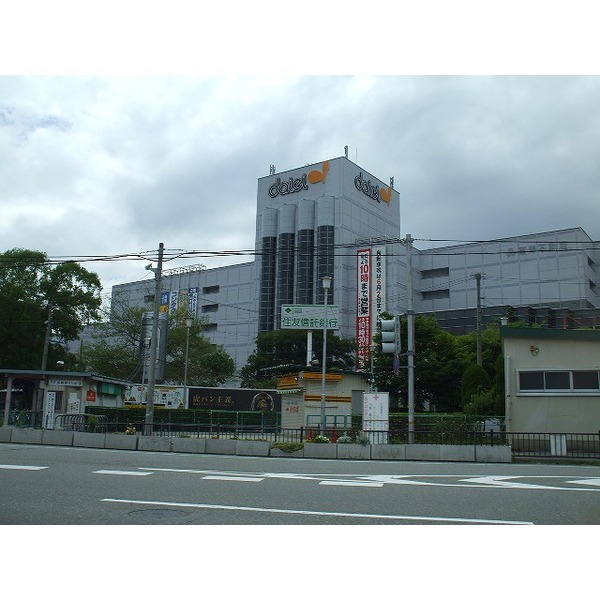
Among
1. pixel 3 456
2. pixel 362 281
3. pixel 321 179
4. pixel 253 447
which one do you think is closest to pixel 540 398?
pixel 253 447

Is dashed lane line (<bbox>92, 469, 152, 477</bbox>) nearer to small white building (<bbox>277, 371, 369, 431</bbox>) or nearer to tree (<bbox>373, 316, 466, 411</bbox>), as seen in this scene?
small white building (<bbox>277, 371, 369, 431</bbox>)

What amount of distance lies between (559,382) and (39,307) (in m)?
43.8

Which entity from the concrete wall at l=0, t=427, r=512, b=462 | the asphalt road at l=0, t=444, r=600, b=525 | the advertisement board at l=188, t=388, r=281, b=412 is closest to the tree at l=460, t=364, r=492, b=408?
the concrete wall at l=0, t=427, r=512, b=462

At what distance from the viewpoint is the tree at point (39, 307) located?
5197 cm

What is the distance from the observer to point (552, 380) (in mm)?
24703

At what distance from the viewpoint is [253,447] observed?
902 inches

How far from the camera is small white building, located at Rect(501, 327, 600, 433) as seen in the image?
24.2 metres

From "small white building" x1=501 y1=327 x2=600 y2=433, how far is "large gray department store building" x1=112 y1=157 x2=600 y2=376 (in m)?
46.2

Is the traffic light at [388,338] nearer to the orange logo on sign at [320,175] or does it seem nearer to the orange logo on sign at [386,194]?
the orange logo on sign at [320,175]

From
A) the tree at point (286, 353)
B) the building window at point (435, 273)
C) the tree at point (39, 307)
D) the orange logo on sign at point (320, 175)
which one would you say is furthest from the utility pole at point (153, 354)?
the building window at point (435, 273)

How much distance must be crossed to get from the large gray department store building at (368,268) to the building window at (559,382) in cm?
4622

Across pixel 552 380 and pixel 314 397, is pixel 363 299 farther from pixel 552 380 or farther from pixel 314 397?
pixel 552 380

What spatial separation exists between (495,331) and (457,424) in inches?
1213

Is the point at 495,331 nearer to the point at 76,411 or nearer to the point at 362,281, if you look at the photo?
the point at 362,281
